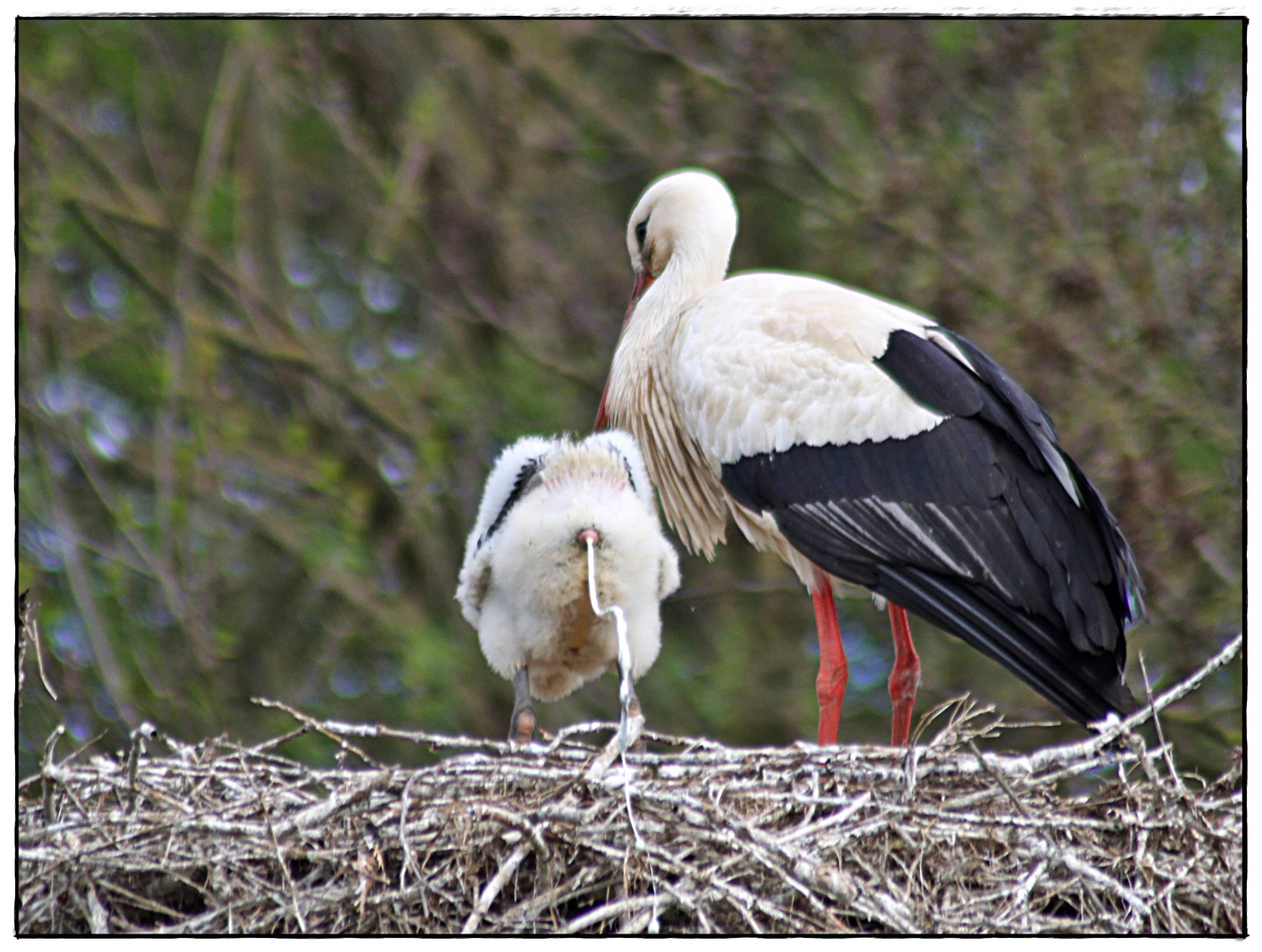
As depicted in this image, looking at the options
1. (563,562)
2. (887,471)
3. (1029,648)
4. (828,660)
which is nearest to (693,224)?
(887,471)

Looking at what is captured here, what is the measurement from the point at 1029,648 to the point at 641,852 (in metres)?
0.93

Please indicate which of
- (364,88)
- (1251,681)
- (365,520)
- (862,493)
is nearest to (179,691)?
(365,520)

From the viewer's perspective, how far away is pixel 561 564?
2.80 m

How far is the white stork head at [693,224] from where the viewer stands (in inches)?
147

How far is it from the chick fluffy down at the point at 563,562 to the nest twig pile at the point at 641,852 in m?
0.38

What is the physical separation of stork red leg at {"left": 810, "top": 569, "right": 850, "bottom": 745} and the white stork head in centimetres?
79

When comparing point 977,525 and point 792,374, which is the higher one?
point 792,374

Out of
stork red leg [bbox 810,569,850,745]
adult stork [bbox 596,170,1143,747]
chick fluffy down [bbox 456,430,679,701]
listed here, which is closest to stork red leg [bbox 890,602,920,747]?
adult stork [bbox 596,170,1143,747]

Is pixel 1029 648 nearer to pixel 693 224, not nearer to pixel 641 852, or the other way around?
pixel 641 852

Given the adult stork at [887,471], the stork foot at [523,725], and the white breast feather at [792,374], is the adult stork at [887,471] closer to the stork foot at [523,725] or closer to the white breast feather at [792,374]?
the white breast feather at [792,374]

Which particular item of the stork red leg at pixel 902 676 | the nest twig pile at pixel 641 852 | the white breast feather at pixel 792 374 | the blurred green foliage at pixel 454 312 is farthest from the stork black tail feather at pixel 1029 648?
the blurred green foliage at pixel 454 312

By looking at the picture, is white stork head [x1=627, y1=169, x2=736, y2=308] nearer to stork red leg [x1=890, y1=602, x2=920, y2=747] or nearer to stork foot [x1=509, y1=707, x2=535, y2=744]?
stork red leg [x1=890, y1=602, x2=920, y2=747]

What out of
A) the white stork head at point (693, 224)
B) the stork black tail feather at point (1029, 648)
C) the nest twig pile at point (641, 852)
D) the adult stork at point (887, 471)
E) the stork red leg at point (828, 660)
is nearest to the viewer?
the nest twig pile at point (641, 852)

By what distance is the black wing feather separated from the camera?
2.82 m
